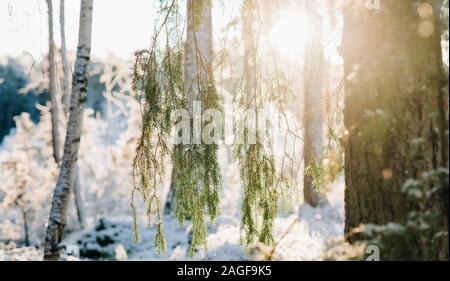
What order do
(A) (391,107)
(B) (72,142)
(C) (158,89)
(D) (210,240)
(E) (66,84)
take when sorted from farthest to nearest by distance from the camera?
(E) (66,84) → (D) (210,240) → (B) (72,142) → (C) (158,89) → (A) (391,107)

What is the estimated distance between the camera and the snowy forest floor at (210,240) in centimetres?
831

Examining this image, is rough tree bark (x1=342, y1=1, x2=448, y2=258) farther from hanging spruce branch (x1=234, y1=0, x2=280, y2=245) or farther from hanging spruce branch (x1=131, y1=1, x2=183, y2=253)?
hanging spruce branch (x1=131, y1=1, x2=183, y2=253)

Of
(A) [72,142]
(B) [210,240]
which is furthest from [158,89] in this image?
(B) [210,240]

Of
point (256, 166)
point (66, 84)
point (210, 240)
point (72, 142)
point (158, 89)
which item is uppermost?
point (66, 84)

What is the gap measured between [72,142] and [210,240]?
3.79 meters

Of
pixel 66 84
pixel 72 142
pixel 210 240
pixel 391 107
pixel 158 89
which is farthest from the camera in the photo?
pixel 66 84

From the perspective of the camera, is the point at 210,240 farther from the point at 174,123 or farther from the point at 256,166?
the point at 174,123

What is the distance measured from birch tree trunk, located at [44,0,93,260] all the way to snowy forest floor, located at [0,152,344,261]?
217cm

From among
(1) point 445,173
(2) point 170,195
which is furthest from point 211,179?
(2) point 170,195

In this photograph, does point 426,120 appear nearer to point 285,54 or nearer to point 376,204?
point 376,204

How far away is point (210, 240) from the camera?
8859 millimetres

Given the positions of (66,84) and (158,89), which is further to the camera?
(66,84)
